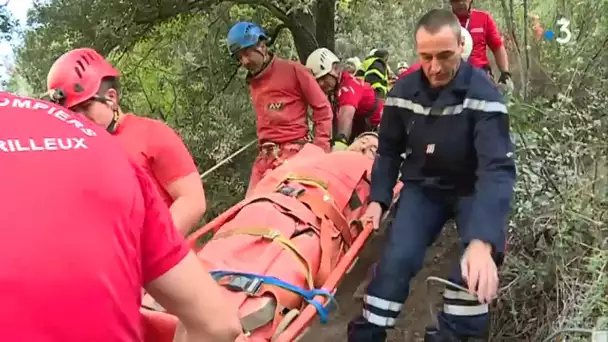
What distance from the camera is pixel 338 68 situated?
24.8ft

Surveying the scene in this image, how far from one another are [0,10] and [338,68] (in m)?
3.55

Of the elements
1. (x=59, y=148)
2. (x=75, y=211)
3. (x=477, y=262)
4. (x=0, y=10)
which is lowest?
(x=477, y=262)

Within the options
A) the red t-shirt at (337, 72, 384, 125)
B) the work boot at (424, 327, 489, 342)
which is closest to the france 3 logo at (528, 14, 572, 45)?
the red t-shirt at (337, 72, 384, 125)

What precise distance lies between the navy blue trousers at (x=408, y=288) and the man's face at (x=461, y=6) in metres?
3.27

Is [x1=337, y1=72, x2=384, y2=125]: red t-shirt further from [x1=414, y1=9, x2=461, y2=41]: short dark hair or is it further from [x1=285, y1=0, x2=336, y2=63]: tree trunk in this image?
[x1=414, y1=9, x2=461, y2=41]: short dark hair

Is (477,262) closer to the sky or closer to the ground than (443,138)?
closer to the ground

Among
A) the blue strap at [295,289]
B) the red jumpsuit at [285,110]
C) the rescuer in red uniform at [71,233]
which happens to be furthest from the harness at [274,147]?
the rescuer in red uniform at [71,233]

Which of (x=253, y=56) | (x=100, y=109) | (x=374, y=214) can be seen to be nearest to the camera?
(x=100, y=109)

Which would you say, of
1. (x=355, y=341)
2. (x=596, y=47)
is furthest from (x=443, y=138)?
(x=596, y=47)

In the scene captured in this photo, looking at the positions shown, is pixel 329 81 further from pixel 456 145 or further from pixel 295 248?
pixel 295 248

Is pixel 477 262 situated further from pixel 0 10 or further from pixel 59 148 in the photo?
pixel 0 10

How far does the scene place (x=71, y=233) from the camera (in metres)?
1.38

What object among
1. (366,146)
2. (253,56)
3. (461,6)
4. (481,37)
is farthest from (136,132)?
(481,37)

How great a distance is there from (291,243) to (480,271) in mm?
1006
